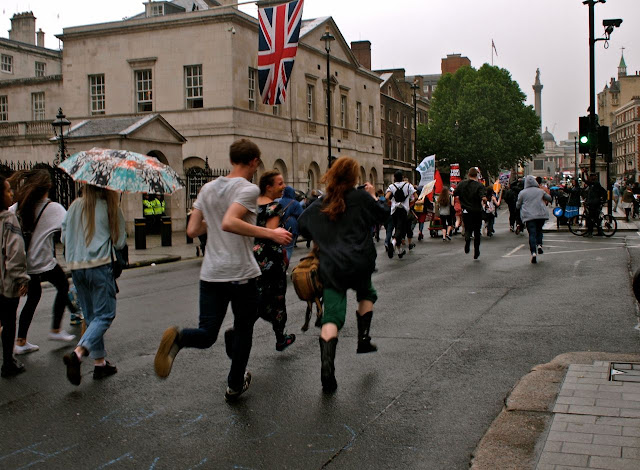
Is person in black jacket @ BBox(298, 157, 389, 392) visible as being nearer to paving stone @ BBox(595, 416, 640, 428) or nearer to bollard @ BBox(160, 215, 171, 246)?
paving stone @ BBox(595, 416, 640, 428)

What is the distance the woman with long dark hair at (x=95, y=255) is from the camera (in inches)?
234

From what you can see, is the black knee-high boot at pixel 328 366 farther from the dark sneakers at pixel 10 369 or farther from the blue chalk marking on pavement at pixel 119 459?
the dark sneakers at pixel 10 369

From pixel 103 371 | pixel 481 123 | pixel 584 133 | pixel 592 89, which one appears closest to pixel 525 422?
pixel 103 371

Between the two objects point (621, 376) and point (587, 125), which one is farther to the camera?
point (587, 125)

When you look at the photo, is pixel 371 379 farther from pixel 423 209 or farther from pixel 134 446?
pixel 423 209

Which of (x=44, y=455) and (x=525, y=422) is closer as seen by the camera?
(x=44, y=455)

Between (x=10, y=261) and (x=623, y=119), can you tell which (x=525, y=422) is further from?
(x=623, y=119)

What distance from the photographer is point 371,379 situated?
18.9 feet

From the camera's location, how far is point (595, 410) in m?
4.52

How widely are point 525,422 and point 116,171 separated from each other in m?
3.73

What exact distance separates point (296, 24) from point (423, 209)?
26.3 ft

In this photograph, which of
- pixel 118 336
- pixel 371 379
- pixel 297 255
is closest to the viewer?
pixel 371 379

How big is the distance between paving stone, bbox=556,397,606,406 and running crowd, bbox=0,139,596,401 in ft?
5.33

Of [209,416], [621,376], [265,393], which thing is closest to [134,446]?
[209,416]
